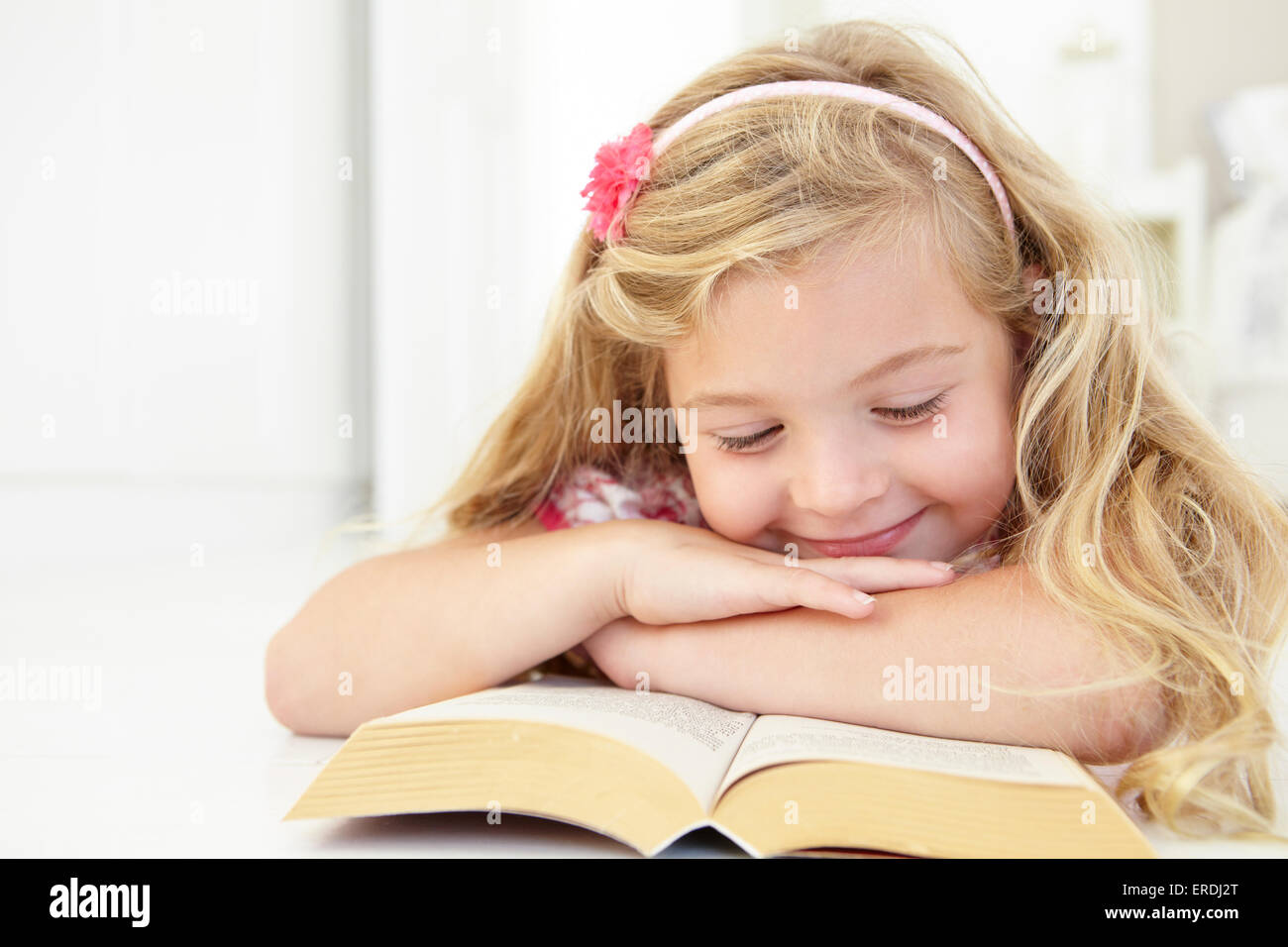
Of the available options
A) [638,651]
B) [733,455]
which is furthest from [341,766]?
[733,455]

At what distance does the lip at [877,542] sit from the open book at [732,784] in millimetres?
257

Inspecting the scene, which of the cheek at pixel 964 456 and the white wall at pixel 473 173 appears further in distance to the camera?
the white wall at pixel 473 173

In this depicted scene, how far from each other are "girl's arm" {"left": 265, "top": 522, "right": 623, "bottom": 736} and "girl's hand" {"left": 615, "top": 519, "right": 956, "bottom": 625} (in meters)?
0.02

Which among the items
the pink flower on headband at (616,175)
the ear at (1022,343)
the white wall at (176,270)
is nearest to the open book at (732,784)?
the ear at (1022,343)

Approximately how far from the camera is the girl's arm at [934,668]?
26.2 inches

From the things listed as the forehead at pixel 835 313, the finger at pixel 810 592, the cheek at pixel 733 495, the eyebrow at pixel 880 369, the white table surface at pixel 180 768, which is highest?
the forehead at pixel 835 313

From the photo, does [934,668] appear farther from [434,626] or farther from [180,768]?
[180,768]

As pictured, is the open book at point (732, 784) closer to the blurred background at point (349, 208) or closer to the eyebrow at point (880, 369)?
the eyebrow at point (880, 369)

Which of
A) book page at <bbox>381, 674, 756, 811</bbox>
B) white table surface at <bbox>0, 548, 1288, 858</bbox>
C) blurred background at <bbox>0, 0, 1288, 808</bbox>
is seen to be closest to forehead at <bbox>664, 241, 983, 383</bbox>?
book page at <bbox>381, 674, 756, 811</bbox>

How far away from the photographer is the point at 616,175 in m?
0.98

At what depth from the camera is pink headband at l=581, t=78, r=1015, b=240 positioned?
36.7 inches

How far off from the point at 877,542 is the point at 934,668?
22 centimetres

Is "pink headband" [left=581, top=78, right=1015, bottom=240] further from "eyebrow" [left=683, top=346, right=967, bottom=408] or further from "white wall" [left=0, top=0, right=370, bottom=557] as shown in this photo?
"white wall" [left=0, top=0, right=370, bottom=557]

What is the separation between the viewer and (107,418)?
2533mm
